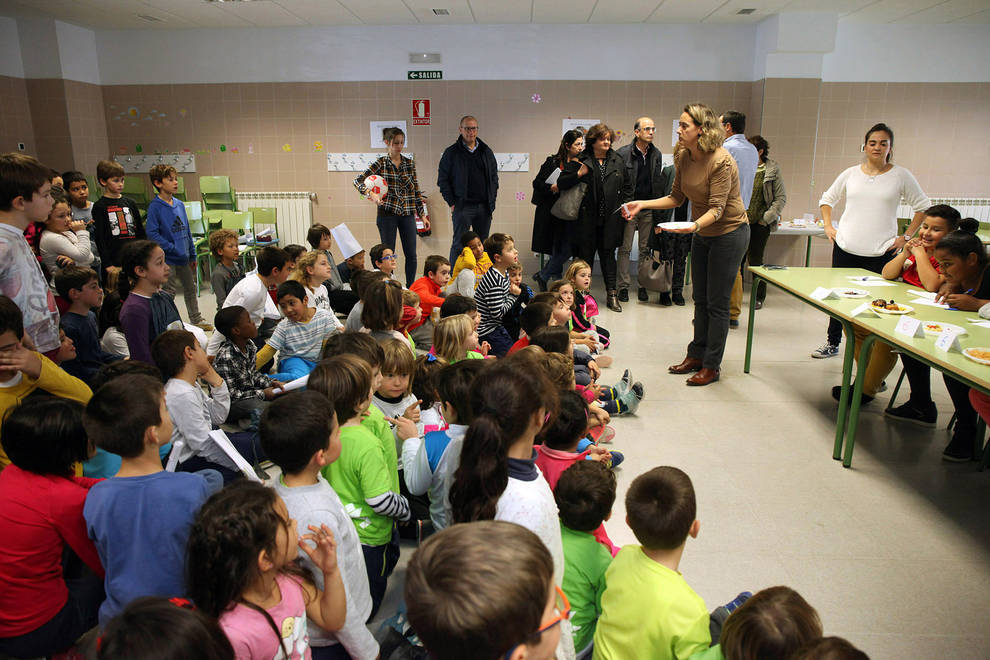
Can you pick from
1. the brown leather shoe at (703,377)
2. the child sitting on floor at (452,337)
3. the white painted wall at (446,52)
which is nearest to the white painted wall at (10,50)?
the white painted wall at (446,52)

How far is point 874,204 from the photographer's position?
418cm

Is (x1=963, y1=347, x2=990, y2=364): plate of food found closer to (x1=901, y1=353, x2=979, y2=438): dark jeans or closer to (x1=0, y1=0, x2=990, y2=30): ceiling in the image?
(x1=901, y1=353, x2=979, y2=438): dark jeans

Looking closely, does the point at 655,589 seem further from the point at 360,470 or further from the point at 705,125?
the point at 705,125

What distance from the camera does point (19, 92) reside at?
7047mm

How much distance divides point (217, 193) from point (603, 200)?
15.6ft

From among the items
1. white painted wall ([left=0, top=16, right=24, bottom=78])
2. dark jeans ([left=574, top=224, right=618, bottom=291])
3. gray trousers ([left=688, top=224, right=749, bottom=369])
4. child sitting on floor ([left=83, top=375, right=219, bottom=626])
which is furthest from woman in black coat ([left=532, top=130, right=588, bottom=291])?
white painted wall ([left=0, top=16, right=24, bottom=78])

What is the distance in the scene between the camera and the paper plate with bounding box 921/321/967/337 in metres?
2.65

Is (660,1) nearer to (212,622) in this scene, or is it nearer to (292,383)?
(292,383)

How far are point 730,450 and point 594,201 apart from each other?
3483 millimetres

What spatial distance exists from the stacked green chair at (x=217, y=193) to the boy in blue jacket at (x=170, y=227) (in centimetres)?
271

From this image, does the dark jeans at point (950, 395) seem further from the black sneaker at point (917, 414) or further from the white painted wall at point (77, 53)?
the white painted wall at point (77, 53)

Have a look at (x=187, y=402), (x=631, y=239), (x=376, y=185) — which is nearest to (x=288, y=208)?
(x=376, y=185)

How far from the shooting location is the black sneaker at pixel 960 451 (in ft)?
10.1

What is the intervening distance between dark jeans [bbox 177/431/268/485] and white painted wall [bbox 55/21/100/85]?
6.51 m
